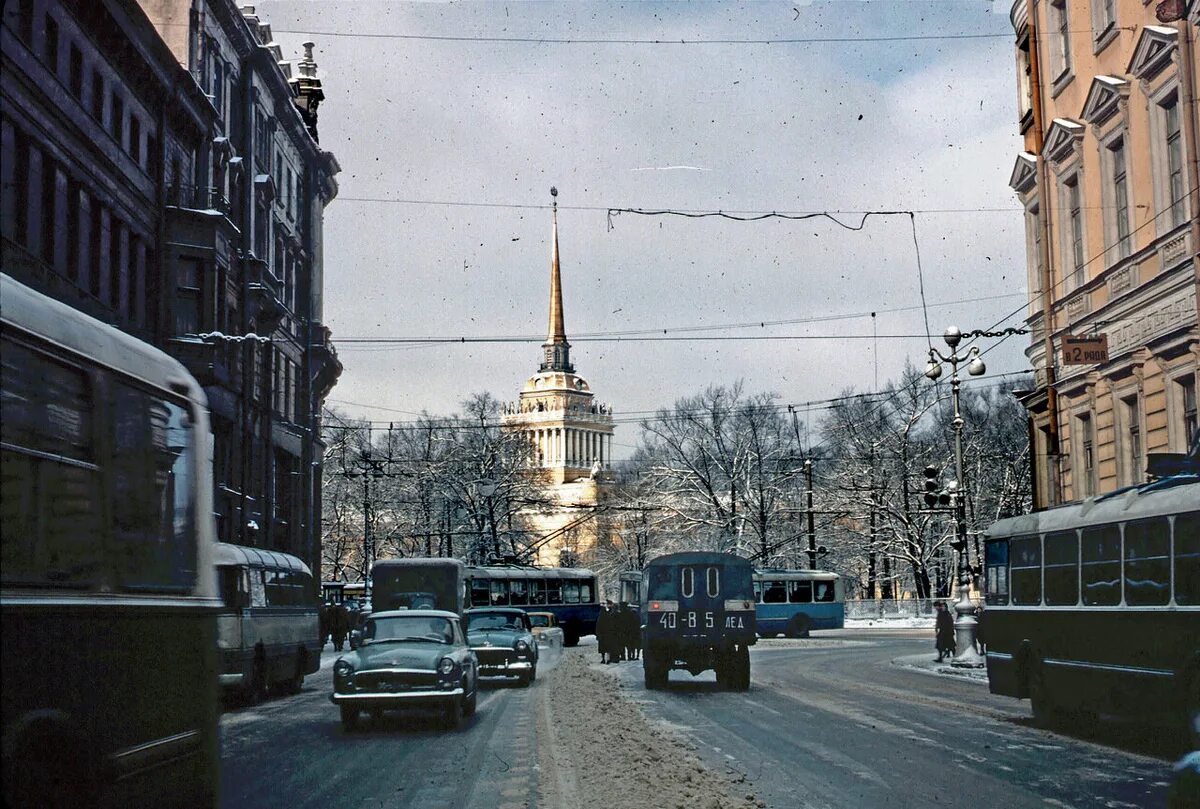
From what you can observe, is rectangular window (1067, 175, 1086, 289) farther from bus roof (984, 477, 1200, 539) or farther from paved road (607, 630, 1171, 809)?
bus roof (984, 477, 1200, 539)

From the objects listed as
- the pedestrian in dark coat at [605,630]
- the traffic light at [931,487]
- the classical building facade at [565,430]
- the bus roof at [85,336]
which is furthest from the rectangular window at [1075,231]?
the classical building facade at [565,430]

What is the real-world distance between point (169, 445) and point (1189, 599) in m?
10.0

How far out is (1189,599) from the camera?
14367mm

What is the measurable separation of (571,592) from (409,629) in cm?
3859

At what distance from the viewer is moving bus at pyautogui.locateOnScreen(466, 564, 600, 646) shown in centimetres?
5300

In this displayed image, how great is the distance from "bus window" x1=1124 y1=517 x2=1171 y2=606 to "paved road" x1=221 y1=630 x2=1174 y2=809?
5.13 feet

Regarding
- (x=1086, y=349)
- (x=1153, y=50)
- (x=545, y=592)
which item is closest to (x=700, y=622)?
(x=1086, y=349)

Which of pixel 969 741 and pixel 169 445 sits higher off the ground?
pixel 169 445

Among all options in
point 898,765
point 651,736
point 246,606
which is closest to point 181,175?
point 246,606

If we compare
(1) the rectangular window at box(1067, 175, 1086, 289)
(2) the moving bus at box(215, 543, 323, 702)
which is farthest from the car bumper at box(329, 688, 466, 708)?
(1) the rectangular window at box(1067, 175, 1086, 289)

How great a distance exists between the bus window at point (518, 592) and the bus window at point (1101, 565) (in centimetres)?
3816

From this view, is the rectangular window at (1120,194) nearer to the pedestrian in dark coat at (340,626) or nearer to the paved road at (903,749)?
the paved road at (903,749)

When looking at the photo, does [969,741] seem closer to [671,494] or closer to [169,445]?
[169,445]

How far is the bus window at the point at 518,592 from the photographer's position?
2141 inches
